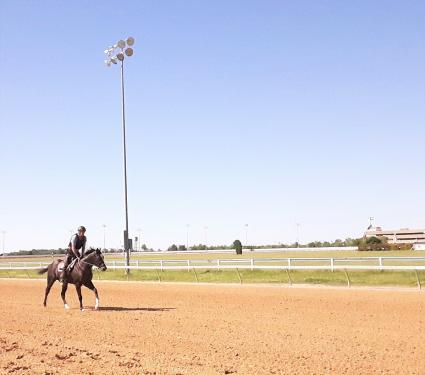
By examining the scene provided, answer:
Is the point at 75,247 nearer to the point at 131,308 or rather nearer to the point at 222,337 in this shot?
the point at 131,308

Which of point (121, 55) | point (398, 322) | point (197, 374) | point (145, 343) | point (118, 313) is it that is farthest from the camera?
point (121, 55)

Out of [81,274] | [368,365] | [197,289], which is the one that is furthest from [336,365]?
[197,289]

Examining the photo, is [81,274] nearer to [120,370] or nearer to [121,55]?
[120,370]

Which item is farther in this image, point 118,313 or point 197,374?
point 118,313

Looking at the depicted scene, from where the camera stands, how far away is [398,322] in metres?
12.0

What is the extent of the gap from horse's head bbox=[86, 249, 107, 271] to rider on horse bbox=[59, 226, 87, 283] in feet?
0.97

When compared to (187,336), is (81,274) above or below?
above

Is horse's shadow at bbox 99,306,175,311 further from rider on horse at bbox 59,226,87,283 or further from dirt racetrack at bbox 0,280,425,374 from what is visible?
rider on horse at bbox 59,226,87,283

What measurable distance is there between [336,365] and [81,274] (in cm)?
969

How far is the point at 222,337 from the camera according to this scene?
10289 millimetres

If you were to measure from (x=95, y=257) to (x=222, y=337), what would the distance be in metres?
6.23

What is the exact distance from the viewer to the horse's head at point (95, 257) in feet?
49.5

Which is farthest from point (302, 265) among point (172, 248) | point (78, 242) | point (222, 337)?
point (172, 248)

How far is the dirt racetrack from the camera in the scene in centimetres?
780
